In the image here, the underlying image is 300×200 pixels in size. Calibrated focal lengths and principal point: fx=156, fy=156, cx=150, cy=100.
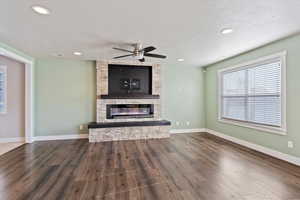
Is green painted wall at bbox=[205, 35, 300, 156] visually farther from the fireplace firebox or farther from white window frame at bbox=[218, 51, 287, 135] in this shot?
the fireplace firebox

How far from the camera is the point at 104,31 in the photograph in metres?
2.85

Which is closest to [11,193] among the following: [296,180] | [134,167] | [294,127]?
[134,167]

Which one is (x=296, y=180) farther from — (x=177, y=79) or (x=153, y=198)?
(x=177, y=79)

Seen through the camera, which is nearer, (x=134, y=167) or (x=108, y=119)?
(x=134, y=167)

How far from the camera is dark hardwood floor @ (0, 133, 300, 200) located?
2.10 m

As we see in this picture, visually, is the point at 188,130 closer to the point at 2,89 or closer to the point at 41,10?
the point at 41,10

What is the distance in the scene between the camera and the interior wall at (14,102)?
4.59 m

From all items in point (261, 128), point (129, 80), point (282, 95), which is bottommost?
point (261, 128)

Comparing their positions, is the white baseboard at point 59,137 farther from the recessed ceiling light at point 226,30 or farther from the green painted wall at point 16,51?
the recessed ceiling light at point 226,30

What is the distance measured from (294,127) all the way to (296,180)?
44.9 inches

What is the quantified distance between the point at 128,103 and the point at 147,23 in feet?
10.6

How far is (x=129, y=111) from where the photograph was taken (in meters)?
5.54

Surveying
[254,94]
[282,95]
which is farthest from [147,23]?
[254,94]

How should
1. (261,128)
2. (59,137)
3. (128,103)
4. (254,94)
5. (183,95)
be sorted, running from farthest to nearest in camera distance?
(183,95) → (128,103) → (59,137) → (254,94) → (261,128)
